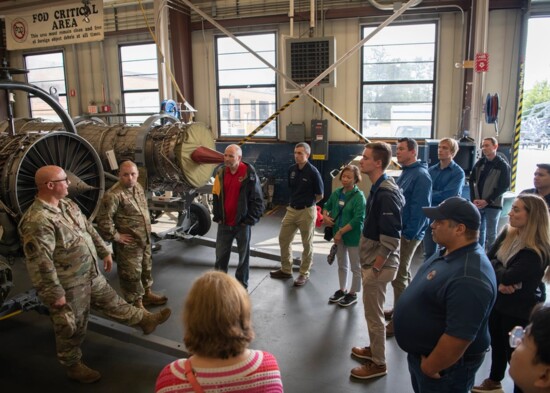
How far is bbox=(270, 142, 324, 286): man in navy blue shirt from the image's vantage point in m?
4.64

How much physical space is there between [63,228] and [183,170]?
6.01 feet

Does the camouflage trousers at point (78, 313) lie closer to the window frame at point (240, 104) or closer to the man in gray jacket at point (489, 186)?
the man in gray jacket at point (489, 186)

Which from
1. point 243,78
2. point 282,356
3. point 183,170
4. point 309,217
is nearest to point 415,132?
point 243,78

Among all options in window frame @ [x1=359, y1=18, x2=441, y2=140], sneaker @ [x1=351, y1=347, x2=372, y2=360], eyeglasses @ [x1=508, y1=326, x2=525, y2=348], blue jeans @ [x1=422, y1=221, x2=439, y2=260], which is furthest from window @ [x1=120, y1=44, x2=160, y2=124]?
eyeglasses @ [x1=508, y1=326, x2=525, y2=348]

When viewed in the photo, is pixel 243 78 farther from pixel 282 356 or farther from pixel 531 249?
pixel 531 249

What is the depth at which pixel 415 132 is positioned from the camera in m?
7.89

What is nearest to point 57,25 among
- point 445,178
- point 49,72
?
point 49,72

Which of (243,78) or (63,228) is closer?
(63,228)

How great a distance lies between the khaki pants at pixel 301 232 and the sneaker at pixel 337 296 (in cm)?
58

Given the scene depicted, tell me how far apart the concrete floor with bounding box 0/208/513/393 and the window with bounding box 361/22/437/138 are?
4.12 meters

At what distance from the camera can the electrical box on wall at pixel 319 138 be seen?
26.0ft

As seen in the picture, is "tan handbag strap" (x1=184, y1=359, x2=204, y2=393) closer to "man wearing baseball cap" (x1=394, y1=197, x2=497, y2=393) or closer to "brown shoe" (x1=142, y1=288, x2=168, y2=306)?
"man wearing baseball cap" (x1=394, y1=197, x2=497, y2=393)

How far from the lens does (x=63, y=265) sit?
2887 millimetres

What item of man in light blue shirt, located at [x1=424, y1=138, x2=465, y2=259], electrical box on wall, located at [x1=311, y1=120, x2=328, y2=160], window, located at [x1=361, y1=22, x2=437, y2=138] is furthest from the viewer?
electrical box on wall, located at [x1=311, y1=120, x2=328, y2=160]
